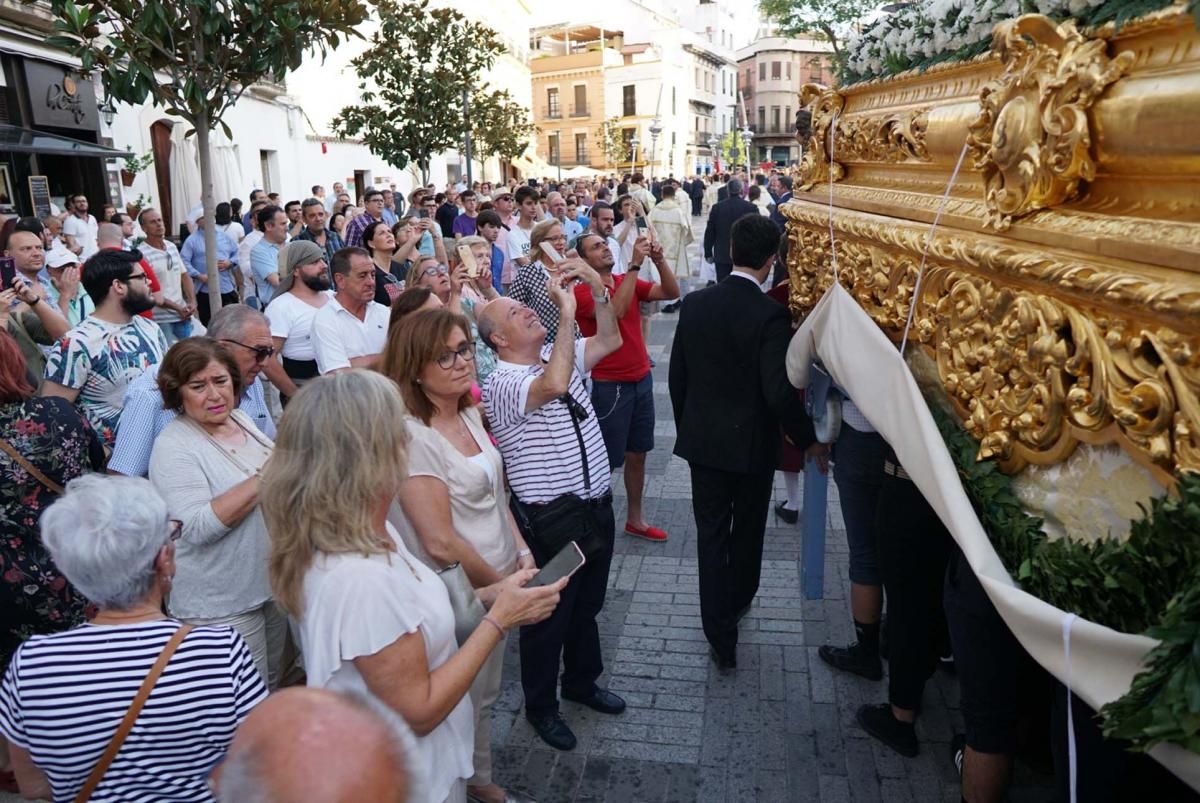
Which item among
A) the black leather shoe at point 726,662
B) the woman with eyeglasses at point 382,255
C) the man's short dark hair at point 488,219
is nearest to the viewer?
the black leather shoe at point 726,662

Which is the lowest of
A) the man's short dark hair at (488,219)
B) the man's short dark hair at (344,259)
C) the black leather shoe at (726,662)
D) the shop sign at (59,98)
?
the black leather shoe at (726,662)

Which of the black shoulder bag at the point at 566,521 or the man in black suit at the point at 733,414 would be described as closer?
the black shoulder bag at the point at 566,521

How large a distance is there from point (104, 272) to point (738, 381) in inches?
112

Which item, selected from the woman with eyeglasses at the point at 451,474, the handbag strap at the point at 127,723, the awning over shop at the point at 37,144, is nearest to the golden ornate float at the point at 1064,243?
the woman with eyeglasses at the point at 451,474

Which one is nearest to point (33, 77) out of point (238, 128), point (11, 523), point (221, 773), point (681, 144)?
point (238, 128)

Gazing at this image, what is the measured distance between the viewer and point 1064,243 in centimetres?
167

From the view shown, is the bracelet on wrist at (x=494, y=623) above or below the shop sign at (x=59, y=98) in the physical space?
below

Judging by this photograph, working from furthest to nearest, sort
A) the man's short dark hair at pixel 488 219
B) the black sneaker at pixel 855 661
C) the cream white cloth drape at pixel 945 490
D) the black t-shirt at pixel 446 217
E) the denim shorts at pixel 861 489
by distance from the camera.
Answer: the black t-shirt at pixel 446 217
the man's short dark hair at pixel 488 219
the black sneaker at pixel 855 661
the denim shorts at pixel 861 489
the cream white cloth drape at pixel 945 490

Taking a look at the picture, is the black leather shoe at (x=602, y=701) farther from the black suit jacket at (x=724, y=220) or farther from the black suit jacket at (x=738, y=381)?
the black suit jacket at (x=724, y=220)

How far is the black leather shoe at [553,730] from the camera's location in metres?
3.46

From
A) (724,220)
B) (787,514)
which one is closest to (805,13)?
(724,220)

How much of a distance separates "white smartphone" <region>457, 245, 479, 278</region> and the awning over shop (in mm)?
8061

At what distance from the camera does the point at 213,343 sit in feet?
9.88

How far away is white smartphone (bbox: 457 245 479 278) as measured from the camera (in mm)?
5988
